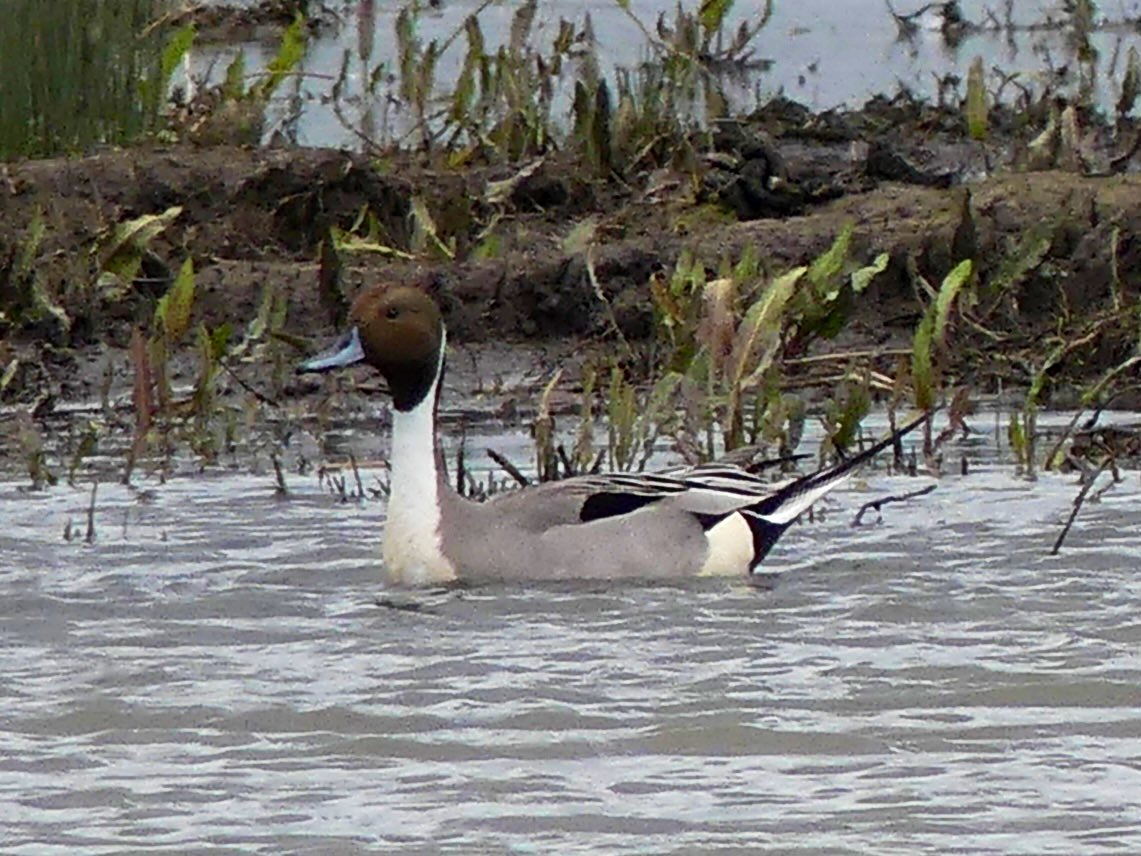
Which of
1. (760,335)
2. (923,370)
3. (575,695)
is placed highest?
(760,335)

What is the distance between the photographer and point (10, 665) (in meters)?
6.16

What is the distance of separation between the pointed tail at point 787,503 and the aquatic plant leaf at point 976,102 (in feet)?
12.8

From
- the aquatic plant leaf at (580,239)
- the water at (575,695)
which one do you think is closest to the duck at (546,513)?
the water at (575,695)

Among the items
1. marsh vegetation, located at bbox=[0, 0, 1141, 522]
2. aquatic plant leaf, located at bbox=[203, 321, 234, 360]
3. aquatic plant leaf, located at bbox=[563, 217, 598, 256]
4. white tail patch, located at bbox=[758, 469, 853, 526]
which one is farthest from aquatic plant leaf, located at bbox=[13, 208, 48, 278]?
white tail patch, located at bbox=[758, 469, 853, 526]

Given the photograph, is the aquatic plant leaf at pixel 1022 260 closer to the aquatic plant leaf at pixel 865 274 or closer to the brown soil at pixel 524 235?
the brown soil at pixel 524 235

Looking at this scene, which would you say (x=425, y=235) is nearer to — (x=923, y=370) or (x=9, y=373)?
(x=9, y=373)

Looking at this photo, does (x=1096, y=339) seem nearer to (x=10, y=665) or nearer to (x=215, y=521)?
(x=215, y=521)

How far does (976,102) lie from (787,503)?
4318 millimetres

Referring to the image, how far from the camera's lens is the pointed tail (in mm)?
7148

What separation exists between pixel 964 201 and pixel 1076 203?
32.5 inches

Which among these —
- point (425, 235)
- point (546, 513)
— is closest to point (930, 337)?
point (546, 513)

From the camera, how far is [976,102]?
1127cm

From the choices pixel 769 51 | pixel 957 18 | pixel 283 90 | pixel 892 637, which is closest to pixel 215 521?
pixel 892 637

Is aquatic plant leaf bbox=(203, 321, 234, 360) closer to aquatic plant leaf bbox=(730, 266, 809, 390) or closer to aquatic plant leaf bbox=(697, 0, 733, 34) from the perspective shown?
aquatic plant leaf bbox=(730, 266, 809, 390)
